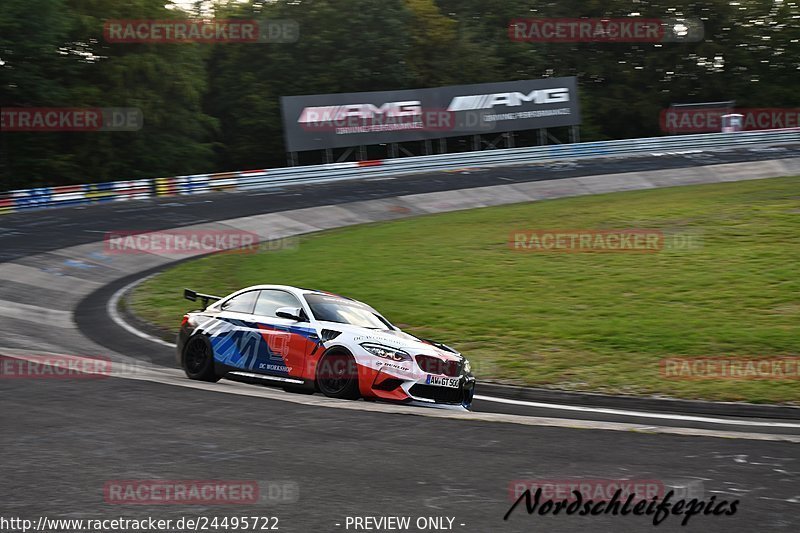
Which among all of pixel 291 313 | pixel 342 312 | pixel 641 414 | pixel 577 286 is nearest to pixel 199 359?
pixel 291 313

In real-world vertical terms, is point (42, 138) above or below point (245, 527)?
above

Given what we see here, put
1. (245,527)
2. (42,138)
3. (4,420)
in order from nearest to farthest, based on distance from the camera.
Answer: (245,527), (4,420), (42,138)

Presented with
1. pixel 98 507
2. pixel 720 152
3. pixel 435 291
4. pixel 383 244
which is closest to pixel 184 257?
pixel 383 244

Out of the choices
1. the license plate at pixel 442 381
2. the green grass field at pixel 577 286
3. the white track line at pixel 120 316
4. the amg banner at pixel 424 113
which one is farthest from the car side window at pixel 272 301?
the amg banner at pixel 424 113

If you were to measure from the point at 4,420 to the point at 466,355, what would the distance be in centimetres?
704

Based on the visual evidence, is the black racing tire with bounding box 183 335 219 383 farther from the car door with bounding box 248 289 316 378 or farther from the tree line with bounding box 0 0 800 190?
the tree line with bounding box 0 0 800 190

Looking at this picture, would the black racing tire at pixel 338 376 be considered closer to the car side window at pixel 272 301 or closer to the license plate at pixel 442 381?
the license plate at pixel 442 381

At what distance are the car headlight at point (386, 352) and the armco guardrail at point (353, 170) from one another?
25.8m

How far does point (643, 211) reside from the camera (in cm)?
2822

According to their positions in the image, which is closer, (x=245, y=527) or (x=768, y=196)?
(x=245, y=527)

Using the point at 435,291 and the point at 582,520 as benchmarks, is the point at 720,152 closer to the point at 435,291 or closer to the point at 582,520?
the point at 435,291

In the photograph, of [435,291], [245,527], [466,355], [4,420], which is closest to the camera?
[245,527]

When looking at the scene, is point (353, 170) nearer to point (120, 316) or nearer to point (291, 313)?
point (120, 316)

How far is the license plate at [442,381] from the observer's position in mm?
10367
